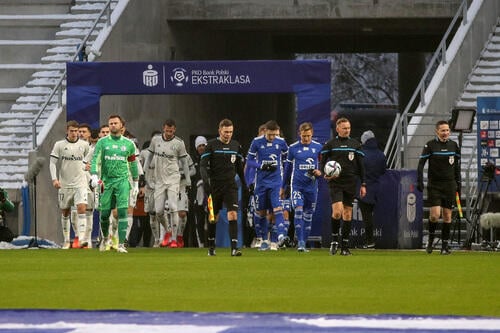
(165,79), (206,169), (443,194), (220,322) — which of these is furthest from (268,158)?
(220,322)

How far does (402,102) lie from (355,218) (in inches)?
1131

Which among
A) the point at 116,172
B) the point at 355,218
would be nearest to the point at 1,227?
the point at 116,172

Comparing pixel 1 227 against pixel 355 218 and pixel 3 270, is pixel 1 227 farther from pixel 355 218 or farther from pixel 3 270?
pixel 3 270

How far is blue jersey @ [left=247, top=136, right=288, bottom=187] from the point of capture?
25609 mm

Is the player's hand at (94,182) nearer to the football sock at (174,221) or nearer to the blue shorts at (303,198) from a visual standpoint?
the blue shorts at (303,198)

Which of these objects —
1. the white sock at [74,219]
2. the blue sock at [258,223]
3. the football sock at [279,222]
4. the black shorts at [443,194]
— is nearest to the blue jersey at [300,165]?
the football sock at [279,222]

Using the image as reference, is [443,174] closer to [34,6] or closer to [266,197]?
[266,197]

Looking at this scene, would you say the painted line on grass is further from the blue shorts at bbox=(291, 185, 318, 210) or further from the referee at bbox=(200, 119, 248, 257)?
the blue shorts at bbox=(291, 185, 318, 210)

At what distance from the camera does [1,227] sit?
1103 inches

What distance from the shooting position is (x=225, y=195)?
75.6 feet

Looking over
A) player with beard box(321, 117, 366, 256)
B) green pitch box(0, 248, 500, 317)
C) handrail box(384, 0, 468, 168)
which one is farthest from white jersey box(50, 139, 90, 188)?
handrail box(384, 0, 468, 168)

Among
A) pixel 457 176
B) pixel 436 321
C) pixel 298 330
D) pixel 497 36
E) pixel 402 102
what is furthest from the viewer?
pixel 402 102

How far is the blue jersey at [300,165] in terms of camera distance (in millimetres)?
25312

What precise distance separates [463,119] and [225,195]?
20.1 feet
